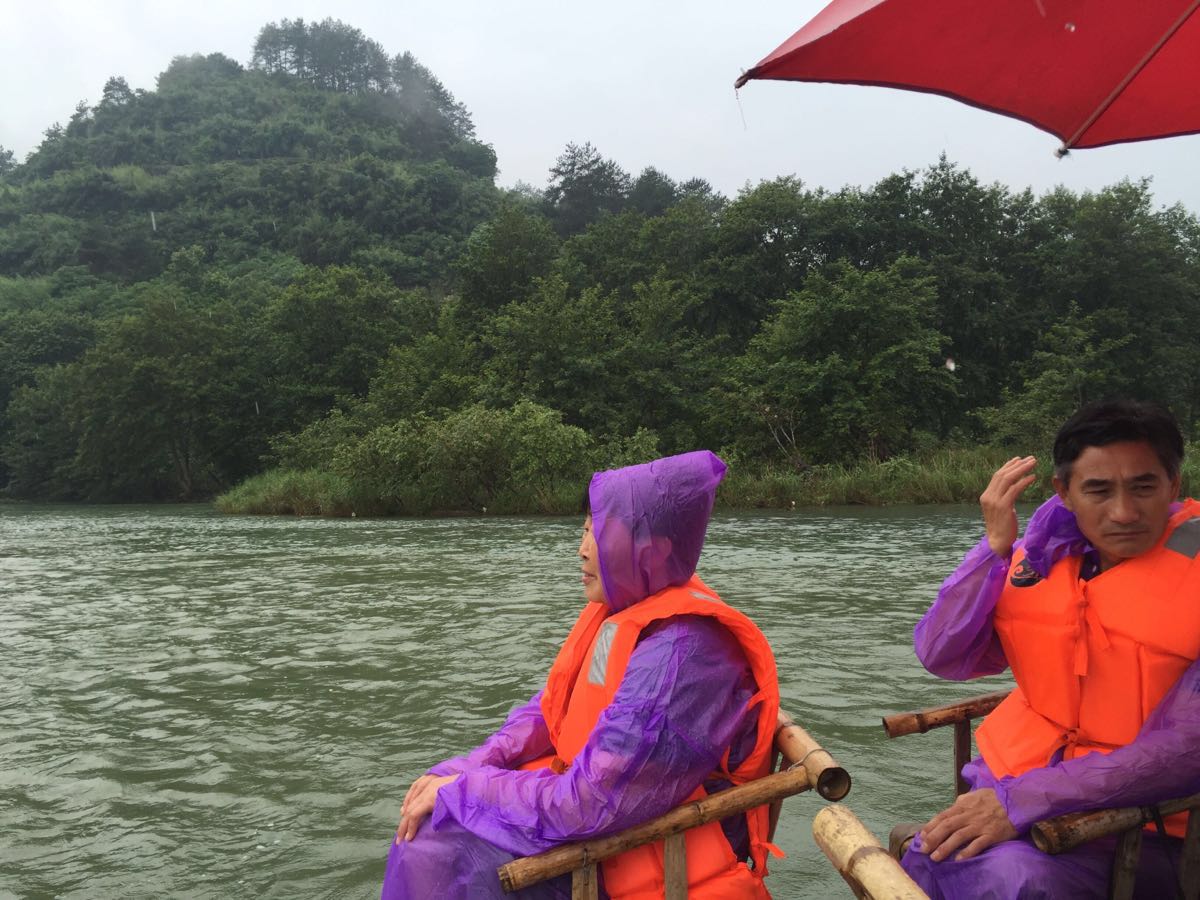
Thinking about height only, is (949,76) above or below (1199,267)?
below

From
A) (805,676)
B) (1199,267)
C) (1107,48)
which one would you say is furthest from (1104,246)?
(1107,48)

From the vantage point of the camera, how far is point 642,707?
5.83 ft

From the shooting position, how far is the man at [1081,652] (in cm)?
179

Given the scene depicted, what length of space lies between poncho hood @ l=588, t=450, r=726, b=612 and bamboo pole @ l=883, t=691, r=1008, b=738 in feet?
2.17

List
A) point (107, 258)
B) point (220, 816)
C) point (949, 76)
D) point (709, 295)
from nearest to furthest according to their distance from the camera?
1. point (949, 76)
2. point (220, 816)
3. point (709, 295)
4. point (107, 258)

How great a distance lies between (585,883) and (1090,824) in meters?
0.93

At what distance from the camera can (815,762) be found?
1.80m

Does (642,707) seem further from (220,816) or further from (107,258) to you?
(107,258)

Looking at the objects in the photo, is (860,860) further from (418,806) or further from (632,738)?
(418,806)

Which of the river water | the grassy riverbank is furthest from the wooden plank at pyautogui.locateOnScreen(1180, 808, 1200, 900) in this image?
the grassy riverbank

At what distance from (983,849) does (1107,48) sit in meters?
1.73

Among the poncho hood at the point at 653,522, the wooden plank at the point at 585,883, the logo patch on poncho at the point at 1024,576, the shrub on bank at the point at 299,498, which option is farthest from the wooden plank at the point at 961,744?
the shrub on bank at the point at 299,498

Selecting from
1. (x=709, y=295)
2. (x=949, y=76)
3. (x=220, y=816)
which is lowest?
(x=220, y=816)

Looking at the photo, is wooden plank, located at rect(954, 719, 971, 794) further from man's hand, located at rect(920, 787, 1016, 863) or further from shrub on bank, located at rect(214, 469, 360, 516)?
shrub on bank, located at rect(214, 469, 360, 516)
